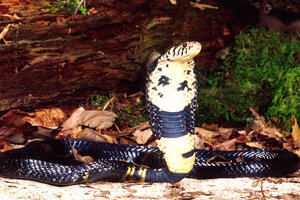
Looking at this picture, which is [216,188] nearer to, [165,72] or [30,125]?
[165,72]

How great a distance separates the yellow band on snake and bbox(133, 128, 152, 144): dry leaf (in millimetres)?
1445

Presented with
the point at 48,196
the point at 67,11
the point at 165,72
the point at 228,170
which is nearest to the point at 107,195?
the point at 48,196

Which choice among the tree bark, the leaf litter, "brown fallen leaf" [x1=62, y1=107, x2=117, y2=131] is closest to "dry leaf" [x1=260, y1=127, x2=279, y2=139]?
the leaf litter

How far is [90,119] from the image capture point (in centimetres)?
493

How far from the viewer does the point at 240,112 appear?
18.3ft

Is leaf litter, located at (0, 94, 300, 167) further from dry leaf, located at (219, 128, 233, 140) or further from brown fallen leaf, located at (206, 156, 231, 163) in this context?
brown fallen leaf, located at (206, 156, 231, 163)

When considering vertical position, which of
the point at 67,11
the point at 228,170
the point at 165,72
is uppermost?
the point at 67,11

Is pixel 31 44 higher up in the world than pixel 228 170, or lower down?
higher up

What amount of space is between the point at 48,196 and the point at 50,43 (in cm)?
233

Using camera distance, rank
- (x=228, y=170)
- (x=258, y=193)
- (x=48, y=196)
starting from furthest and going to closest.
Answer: (x=228, y=170), (x=258, y=193), (x=48, y=196)

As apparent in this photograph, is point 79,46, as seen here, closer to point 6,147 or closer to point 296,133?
point 6,147

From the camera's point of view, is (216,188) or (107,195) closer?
(107,195)

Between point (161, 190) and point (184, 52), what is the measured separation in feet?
3.92

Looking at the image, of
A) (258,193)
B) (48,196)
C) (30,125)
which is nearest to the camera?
(48,196)
